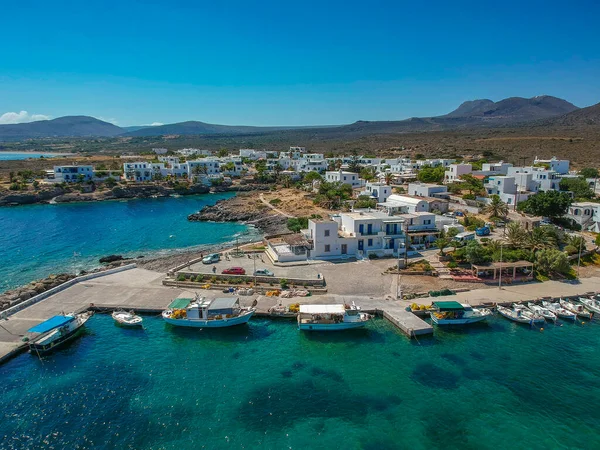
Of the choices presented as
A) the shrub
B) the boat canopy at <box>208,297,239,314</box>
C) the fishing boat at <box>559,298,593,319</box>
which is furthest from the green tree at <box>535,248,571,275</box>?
the boat canopy at <box>208,297,239,314</box>

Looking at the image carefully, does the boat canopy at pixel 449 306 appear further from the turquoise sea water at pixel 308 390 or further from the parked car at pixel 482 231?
the parked car at pixel 482 231

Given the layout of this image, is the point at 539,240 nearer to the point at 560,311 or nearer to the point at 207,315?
the point at 560,311

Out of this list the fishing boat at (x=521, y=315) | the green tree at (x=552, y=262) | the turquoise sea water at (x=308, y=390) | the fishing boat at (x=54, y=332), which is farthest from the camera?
the green tree at (x=552, y=262)

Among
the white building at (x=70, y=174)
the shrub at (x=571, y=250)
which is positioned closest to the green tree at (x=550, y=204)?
the shrub at (x=571, y=250)

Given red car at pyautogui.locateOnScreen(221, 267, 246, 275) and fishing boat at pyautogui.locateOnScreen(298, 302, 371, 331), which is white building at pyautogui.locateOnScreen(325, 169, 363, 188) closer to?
red car at pyautogui.locateOnScreen(221, 267, 246, 275)

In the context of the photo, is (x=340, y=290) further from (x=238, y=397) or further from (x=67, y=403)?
(x=67, y=403)

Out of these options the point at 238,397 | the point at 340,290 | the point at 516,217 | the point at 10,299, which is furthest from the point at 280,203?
the point at 238,397

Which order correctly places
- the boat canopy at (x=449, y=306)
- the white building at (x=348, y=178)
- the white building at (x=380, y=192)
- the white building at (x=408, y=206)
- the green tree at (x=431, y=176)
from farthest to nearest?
the white building at (x=348, y=178) < the green tree at (x=431, y=176) < the white building at (x=380, y=192) < the white building at (x=408, y=206) < the boat canopy at (x=449, y=306)
